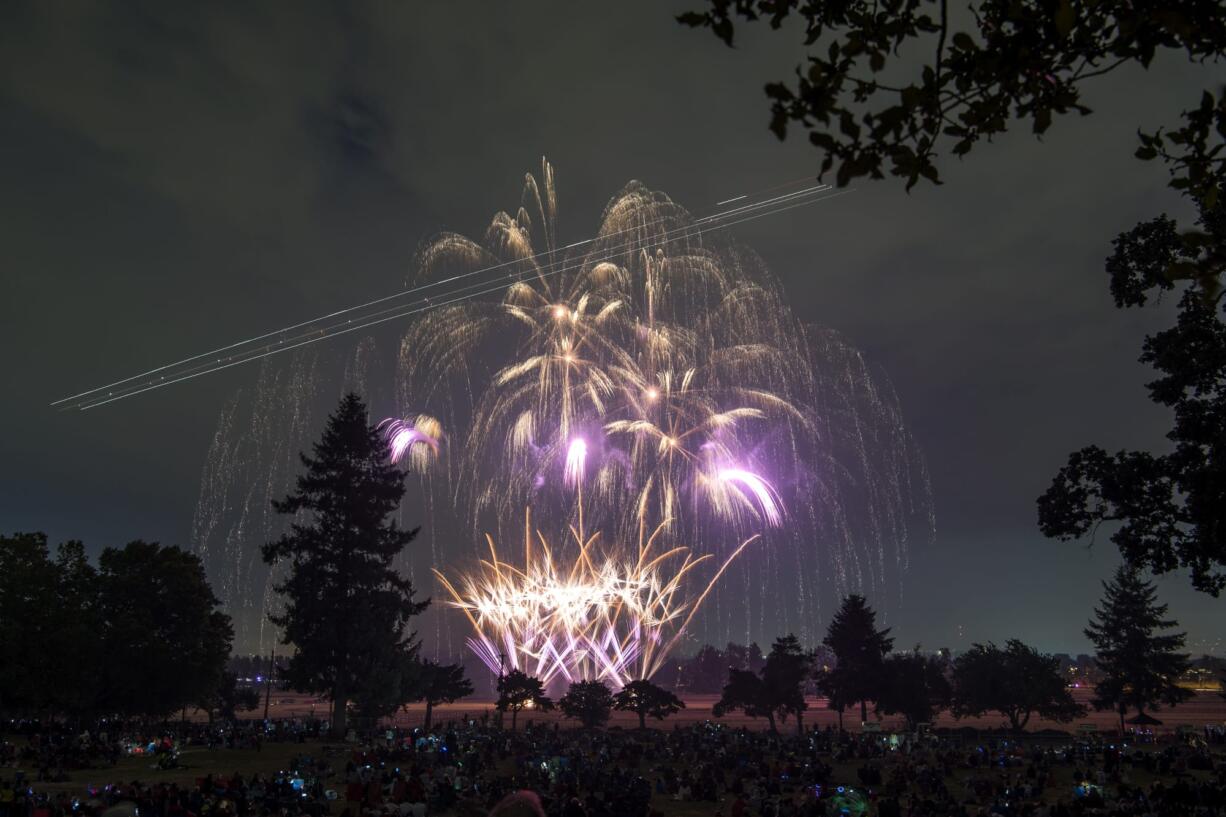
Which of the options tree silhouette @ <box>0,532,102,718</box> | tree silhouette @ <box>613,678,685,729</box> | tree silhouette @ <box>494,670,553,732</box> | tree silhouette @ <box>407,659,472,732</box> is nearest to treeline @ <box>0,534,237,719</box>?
tree silhouette @ <box>0,532,102,718</box>

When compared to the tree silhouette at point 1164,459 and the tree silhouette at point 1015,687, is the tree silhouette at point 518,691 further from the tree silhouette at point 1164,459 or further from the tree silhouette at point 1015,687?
the tree silhouette at point 1164,459

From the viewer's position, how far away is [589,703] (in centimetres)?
5344

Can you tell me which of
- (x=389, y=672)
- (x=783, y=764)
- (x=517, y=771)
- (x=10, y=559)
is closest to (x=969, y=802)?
(x=783, y=764)

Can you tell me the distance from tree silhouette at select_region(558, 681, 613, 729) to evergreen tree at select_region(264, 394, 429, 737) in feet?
40.3

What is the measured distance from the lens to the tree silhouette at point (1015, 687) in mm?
57500

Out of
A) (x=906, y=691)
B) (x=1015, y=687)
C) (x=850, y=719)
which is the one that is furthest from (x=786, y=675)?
(x=850, y=719)

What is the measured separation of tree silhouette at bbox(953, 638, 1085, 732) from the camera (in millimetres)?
57500

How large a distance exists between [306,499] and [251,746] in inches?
577

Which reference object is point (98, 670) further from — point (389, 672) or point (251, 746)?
point (389, 672)

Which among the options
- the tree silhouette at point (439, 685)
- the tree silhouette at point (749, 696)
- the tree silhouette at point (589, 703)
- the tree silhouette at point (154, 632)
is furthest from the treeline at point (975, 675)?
the tree silhouette at point (154, 632)

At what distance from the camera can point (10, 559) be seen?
41.8 metres

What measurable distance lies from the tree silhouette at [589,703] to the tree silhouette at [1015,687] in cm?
2916

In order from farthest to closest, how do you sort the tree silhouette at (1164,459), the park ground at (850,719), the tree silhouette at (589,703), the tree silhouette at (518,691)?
the park ground at (850,719) < the tree silhouette at (589,703) < the tree silhouette at (518,691) < the tree silhouette at (1164,459)

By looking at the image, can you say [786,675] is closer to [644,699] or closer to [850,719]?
[644,699]
